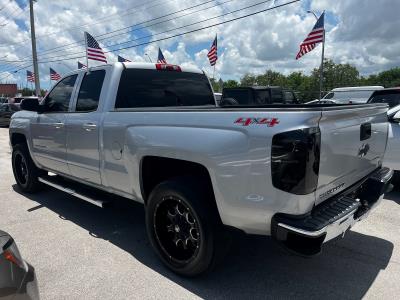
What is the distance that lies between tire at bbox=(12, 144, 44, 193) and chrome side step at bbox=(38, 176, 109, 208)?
1.31 feet

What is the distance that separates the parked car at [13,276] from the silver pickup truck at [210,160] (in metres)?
1.29

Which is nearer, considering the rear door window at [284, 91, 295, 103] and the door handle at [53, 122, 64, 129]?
the door handle at [53, 122, 64, 129]

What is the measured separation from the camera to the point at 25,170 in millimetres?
6238

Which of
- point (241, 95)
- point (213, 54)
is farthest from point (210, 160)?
point (213, 54)

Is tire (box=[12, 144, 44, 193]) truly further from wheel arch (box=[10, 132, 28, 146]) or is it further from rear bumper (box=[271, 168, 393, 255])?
rear bumper (box=[271, 168, 393, 255])

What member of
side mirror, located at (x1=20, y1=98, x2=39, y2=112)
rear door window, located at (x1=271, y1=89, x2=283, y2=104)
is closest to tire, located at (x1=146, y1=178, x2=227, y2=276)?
side mirror, located at (x1=20, y1=98, x2=39, y2=112)

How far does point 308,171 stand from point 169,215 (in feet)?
4.76

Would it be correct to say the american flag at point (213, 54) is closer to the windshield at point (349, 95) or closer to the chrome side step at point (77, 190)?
the windshield at point (349, 95)

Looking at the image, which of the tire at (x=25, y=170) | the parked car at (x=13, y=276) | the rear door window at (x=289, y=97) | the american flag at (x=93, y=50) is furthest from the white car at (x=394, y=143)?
the american flag at (x=93, y=50)

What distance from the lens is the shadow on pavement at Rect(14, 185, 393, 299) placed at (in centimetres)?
309

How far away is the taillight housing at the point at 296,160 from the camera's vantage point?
237 centimetres

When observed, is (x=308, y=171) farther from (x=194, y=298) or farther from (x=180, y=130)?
(x=194, y=298)

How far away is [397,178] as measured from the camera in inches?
240

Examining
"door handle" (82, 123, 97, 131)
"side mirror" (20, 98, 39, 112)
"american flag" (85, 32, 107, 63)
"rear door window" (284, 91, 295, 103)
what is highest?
"american flag" (85, 32, 107, 63)
